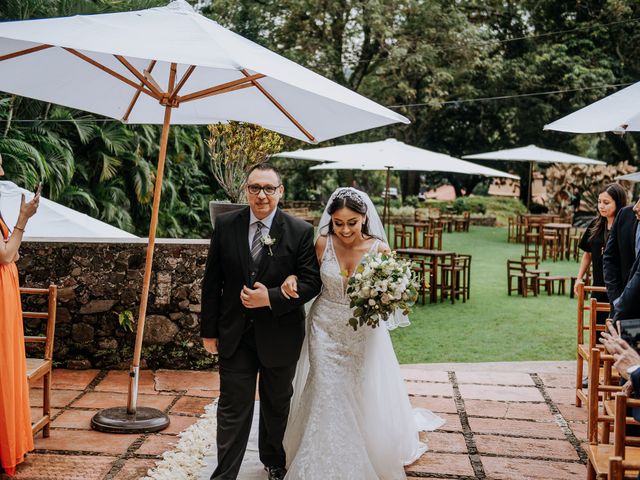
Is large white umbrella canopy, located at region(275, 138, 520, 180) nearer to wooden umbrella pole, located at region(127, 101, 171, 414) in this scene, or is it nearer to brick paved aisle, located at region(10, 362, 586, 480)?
brick paved aisle, located at region(10, 362, 586, 480)

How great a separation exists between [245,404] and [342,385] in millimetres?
606

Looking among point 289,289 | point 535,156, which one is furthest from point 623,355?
point 535,156

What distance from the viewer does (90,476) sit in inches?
181

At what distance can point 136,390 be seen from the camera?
17.9 feet

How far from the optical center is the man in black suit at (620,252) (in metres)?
5.96

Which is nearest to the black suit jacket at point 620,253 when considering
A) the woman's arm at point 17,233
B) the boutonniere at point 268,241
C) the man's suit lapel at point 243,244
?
the boutonniere at point 268,241

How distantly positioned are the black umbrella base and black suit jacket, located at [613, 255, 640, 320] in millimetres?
3215

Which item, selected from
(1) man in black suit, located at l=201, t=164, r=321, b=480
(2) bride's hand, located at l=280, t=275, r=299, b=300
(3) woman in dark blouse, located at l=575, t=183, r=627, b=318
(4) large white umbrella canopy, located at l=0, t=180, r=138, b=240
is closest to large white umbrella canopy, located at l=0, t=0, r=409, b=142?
(1) man in black suit, located at l=201, t=164, r=321, b=480

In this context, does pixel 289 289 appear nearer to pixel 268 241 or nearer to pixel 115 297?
pixel 268 241

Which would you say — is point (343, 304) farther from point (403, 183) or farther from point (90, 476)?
point (403, 183)

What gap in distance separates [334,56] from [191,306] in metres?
17.3

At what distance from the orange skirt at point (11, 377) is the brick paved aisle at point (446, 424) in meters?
0.21

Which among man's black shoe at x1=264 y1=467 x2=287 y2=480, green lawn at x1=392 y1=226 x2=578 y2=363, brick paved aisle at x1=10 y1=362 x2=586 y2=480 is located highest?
man's black shoe at x1=264 y1=467 x2=287 y2=480

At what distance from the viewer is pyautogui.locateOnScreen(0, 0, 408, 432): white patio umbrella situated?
4.15 m
